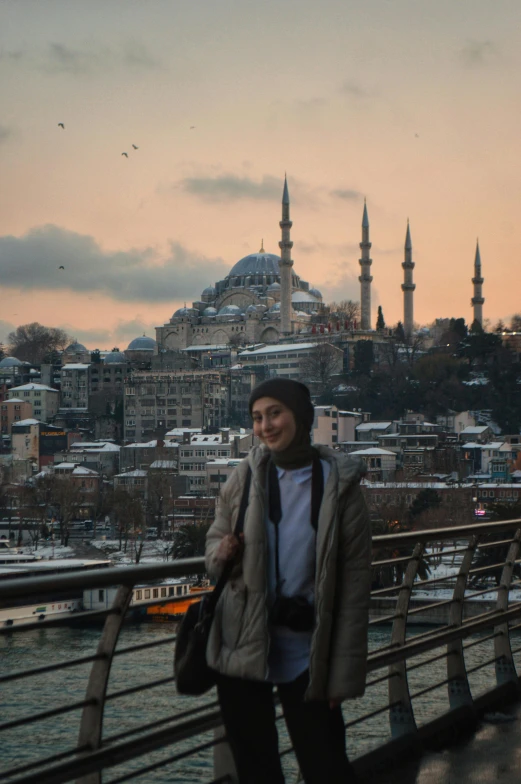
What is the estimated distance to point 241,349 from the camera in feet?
204

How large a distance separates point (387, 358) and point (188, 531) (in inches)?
1227

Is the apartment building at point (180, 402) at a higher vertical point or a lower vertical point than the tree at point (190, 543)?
higher

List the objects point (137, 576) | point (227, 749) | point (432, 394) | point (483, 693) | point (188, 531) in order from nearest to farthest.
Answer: point (137, 576)
point (227, 749)
point (483, 693)
point (188, 531)
point (432, 394)

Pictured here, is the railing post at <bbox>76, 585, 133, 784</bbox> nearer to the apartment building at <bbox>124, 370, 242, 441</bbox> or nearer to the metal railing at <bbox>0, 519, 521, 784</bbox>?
the metal railing at <bbox>0, 519, 521, 784</bbox>

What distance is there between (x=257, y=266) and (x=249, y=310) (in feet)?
25.9

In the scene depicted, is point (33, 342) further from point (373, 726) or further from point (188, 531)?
point (373, 726)

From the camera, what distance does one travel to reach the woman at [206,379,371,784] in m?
1.56

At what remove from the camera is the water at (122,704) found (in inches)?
190

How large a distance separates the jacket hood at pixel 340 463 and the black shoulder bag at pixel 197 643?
0.05m

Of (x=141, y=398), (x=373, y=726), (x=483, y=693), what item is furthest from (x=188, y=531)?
(x=141, y=398)

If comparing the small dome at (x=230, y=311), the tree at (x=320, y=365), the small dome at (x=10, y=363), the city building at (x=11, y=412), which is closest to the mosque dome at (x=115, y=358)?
the city building at (x=11, y=412)

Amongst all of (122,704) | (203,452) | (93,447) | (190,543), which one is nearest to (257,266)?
(93,447)

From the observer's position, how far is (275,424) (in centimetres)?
165

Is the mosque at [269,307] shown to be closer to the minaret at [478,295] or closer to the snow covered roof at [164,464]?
the minaret at [478,295]
